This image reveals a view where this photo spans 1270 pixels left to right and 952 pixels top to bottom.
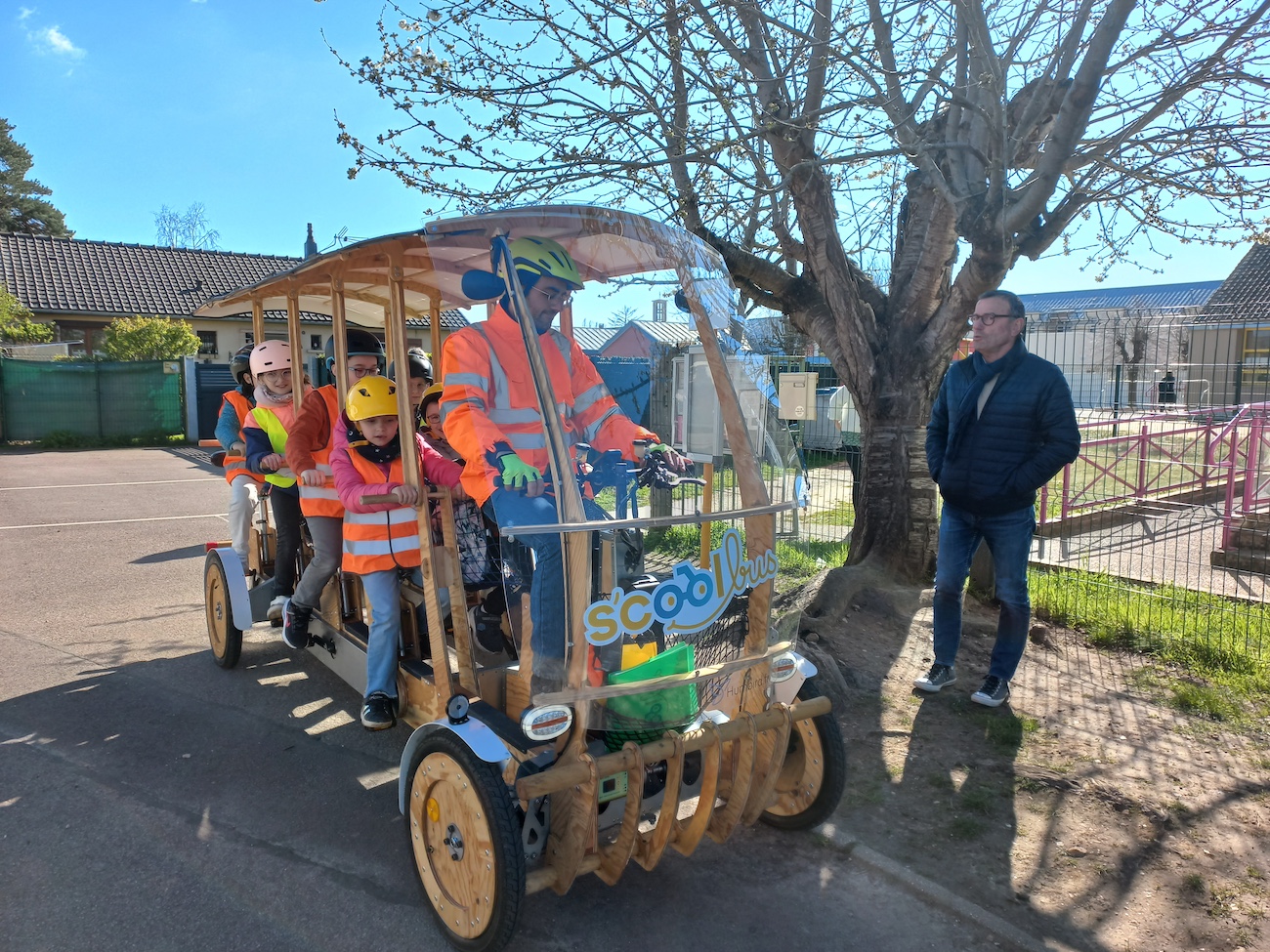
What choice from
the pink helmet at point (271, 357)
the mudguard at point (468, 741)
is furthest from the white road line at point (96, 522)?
the mudguard at point (468, 741)

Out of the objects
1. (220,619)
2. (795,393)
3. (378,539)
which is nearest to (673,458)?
(378,539)

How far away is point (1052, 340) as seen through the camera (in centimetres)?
894

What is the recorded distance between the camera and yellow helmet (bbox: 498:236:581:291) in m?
2.81

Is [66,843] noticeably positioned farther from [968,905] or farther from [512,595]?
[968,905]

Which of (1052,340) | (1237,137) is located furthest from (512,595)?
(1052,340)

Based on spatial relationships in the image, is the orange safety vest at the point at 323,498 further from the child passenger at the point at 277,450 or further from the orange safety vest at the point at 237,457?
the orange safety vest at the point at 237,457

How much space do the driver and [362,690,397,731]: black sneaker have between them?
3.80 feet

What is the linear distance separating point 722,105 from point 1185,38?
2397 millimetres

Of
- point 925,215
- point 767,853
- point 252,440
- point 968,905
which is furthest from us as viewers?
point 925,215

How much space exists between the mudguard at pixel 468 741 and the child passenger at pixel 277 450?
2487 mm

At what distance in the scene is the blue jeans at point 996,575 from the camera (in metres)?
4.37

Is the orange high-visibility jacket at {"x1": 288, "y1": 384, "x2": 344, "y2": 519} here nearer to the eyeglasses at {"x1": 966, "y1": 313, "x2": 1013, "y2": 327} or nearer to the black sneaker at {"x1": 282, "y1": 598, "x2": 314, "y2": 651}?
the black sneaker at {"x1": 282, "y1": 598, "x2": 314, "y2": 651}

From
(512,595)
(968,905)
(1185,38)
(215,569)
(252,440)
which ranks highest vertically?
(1185,38)

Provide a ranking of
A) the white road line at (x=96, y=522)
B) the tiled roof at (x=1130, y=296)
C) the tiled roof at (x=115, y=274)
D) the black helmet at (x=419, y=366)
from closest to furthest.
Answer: the black helmet at (x=419, y=366), the white road line at (x=96, y=522), the tiled roof at (x=115, y=274), the tiled roof at (x=1130, y=296)
